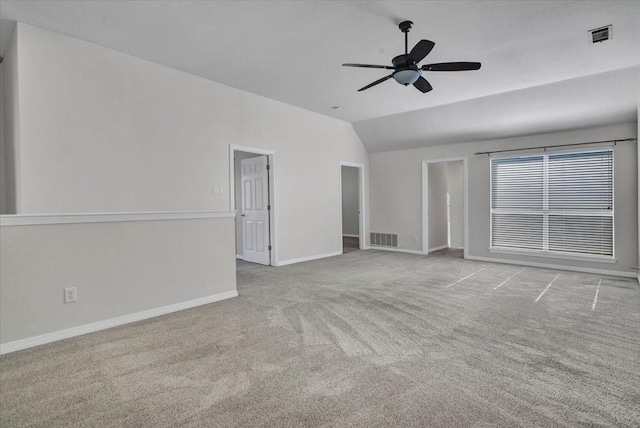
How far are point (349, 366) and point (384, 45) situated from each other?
10.8ft

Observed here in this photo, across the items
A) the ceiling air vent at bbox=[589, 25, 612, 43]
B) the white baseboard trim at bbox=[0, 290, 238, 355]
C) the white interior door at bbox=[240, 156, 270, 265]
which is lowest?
the white baseboard trim at bbox=[0, 290, 238, 355]

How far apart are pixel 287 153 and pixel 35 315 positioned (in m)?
4.38

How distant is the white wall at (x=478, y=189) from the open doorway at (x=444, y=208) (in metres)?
0.18

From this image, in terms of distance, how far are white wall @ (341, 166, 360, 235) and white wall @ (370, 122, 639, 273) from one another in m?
2.63

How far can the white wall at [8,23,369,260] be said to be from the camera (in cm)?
356

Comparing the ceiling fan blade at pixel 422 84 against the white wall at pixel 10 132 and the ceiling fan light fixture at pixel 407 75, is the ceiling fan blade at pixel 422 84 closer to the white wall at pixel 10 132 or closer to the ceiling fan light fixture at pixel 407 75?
the ceiling fan light fixture at pixel 407 75

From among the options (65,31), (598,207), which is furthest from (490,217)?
(65,31)

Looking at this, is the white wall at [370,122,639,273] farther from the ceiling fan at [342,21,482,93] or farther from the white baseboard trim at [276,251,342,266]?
the ceiling fan at [342,21,482,93]

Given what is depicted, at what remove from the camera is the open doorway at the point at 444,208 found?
7574 millimetres

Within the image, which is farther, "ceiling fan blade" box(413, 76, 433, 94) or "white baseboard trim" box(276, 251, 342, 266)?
"white baseboard trim" box(276, 251, 342, 266)

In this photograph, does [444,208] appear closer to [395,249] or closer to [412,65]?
[395,249]

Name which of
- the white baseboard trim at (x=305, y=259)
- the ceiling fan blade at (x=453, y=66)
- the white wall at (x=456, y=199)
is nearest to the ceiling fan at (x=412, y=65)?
the ceiling fan blade at (x=453, y=66)

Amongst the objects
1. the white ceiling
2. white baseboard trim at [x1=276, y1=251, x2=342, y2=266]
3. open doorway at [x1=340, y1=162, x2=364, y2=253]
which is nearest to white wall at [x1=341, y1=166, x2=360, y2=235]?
open doorway at [x1=340, y1=162, x2=364, y2=253]

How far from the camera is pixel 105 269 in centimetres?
322
